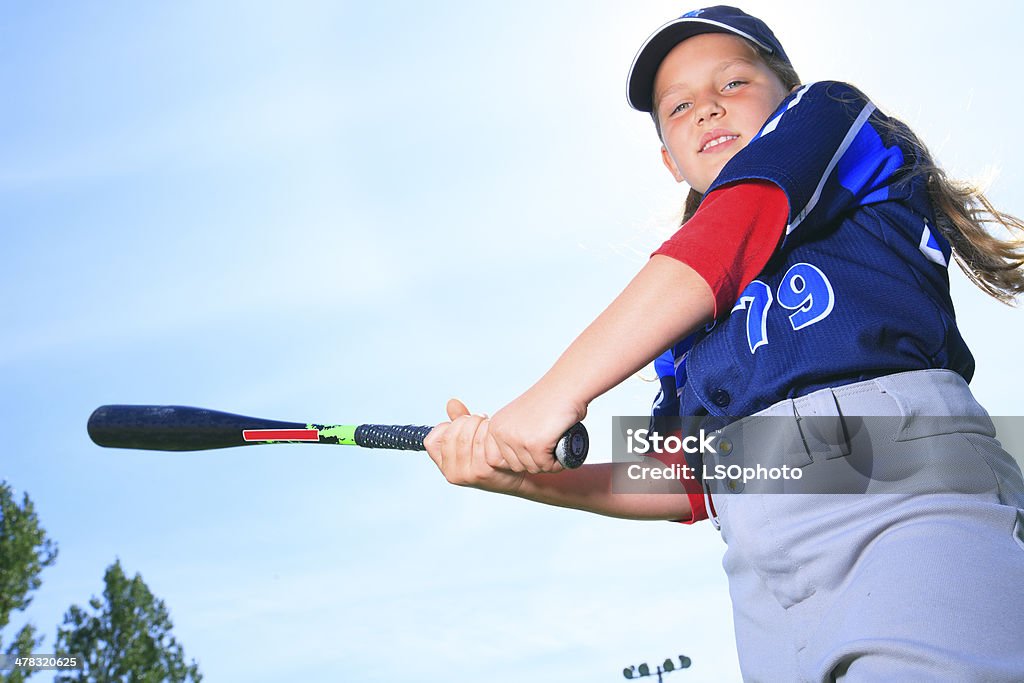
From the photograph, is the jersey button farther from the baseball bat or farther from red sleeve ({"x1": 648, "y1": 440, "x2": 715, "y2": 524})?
the baseball bat

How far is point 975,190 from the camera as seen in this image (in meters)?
2.78

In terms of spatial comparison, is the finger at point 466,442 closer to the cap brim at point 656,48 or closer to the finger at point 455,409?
the finger at point 455,409

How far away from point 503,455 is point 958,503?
103 centimetres

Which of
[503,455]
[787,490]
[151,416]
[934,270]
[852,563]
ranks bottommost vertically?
[852,563]

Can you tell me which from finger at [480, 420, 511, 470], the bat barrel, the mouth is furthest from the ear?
the bat barrel

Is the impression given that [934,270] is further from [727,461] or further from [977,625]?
[977,625]

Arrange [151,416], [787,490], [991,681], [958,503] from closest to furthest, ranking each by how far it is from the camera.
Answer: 1. [991,681]
2. [958,503]
3. [787,490]
4. [151,416]

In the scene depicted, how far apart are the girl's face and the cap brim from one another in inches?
1.0

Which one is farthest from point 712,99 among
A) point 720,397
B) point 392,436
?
point 392,436

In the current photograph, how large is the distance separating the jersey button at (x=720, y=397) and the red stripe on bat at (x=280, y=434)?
4.98 feet

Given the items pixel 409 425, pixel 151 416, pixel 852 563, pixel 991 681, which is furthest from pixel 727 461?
pixel 151 416

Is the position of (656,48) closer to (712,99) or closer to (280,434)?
(712,99)

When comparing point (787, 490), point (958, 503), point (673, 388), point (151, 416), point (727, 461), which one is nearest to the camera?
point (958, 503)

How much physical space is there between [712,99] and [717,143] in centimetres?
15
